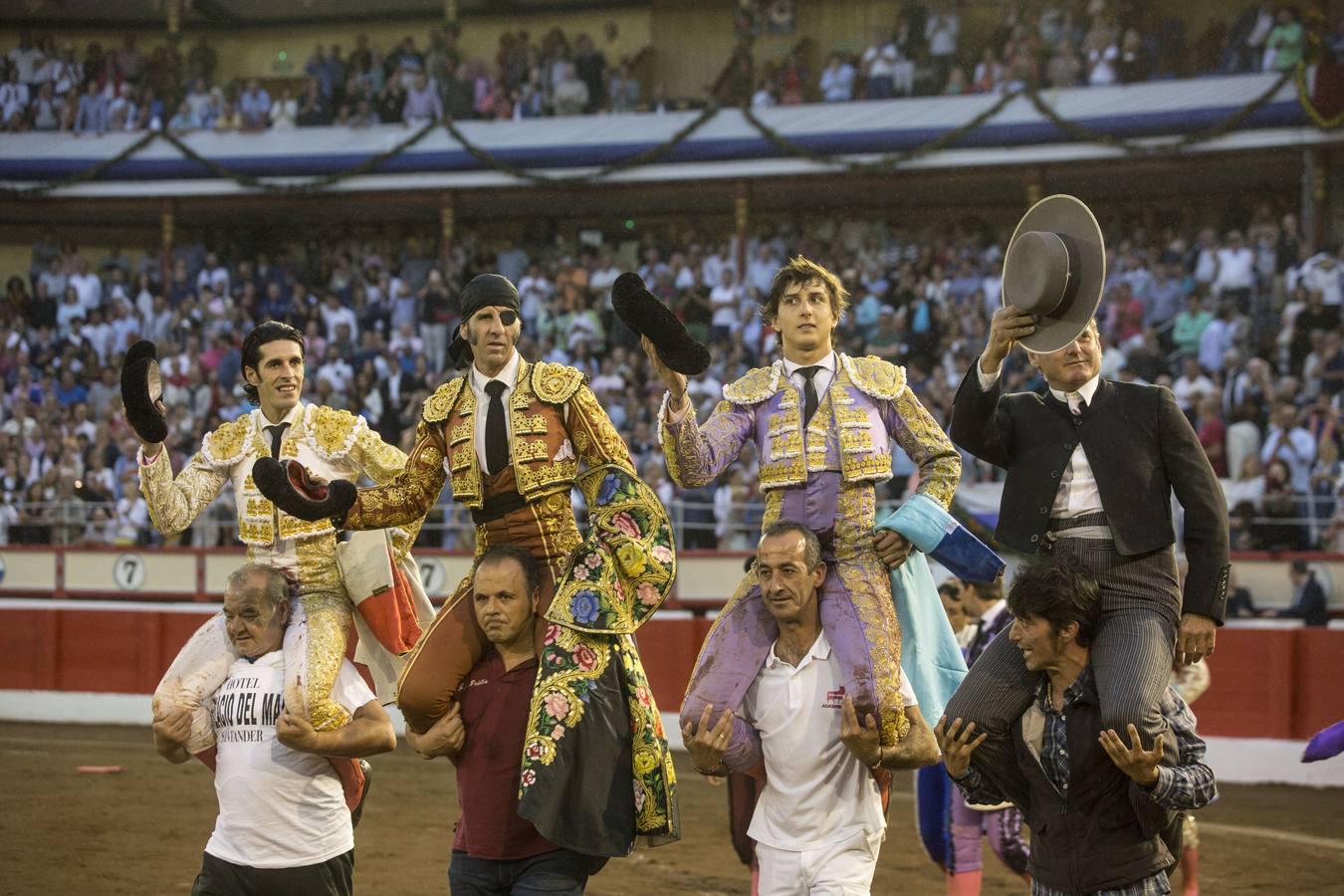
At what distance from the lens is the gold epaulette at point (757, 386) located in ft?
14.4

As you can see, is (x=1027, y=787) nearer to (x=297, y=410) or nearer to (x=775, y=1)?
(x=297, y=410)

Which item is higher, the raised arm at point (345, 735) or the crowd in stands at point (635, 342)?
the crowd in stands at point (635, 342)

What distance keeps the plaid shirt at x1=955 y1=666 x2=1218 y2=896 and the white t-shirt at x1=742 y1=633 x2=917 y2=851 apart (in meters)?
0.33

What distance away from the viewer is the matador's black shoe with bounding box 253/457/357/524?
398 centimetres

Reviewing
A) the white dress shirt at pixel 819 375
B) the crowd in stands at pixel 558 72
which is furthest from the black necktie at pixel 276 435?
the crowd in stands at pixel 558 72

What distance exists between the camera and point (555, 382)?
4086mm

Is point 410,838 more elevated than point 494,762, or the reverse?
point 494,762

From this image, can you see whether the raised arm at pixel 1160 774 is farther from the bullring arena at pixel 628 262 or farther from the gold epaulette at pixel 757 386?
the bullring arena at pixel 628 262

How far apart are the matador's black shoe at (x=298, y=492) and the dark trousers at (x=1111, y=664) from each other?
1592 millimetres

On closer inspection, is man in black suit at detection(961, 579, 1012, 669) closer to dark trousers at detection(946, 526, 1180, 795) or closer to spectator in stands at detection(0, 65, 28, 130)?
dark trousers at detection(946, 526, 1180, 795)

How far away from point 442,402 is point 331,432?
0.71m

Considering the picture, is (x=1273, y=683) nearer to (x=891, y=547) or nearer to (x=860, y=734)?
(x=891, y=547)

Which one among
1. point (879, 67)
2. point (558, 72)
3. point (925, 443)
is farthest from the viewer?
point (558, 72)

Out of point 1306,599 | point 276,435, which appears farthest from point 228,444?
point 1306,599
